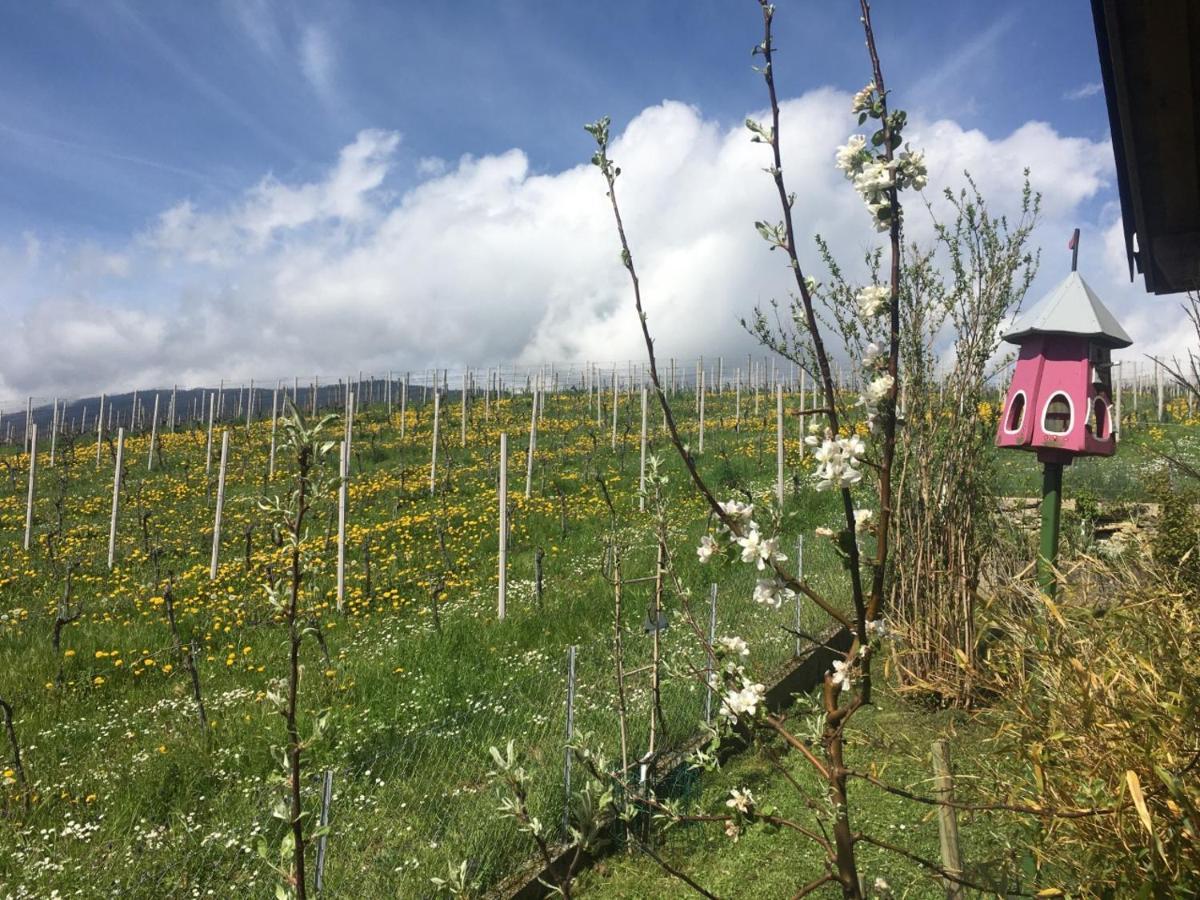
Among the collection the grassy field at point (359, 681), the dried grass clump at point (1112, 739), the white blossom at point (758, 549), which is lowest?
the grassy field at point (359, 681)

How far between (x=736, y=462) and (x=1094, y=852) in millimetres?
12291

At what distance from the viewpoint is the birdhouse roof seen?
472 centimetres

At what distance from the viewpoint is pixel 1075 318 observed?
477 centimetres

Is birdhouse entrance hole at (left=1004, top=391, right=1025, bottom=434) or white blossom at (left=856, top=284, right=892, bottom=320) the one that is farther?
birdhouse entrance hole at (left=1004, top=391, right=1025, bottom=434)

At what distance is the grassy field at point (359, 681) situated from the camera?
3.29 meters

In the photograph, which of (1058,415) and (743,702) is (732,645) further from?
(1058,415)

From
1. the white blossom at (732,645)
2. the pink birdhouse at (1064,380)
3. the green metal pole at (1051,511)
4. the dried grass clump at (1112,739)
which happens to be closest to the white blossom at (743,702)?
the white blossom at (732,645)

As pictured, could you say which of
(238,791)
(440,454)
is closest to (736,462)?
(440,454)

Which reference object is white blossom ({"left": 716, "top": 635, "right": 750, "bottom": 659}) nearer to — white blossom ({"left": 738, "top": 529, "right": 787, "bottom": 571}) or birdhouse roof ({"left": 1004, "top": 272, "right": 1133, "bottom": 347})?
white blossom ({"left": 738, "top": 529, "right": 787, "bottom": 571})

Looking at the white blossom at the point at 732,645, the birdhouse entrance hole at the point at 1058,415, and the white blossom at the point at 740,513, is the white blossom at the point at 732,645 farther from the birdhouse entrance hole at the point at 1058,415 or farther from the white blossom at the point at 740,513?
the birdhouse entrance hole at the point at 1058,415

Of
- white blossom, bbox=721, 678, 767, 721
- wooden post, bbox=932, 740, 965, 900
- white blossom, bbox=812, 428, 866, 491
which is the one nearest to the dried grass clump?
wooden post, bbox=932, 740, 965, 900

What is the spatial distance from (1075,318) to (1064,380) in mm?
396


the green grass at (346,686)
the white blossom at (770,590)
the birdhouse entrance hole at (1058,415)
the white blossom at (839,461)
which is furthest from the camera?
the birdhouse entrance hole at (1058,415)

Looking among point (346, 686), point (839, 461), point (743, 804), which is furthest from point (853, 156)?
Result: point (346, 686)
